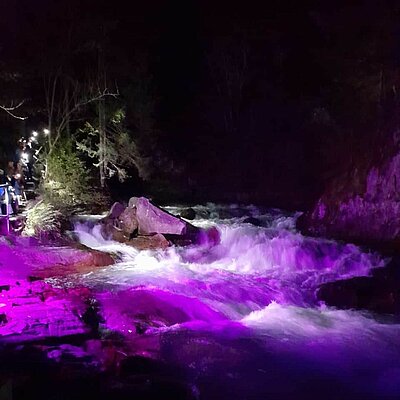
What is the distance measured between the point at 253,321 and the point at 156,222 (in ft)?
18.4

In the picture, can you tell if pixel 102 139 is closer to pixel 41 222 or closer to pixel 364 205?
pixel 41 222

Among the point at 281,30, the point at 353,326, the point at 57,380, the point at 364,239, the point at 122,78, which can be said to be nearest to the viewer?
the point at 57,380

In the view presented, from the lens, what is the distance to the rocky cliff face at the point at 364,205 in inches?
499

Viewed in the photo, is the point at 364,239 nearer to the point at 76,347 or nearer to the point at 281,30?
the point at 76,347

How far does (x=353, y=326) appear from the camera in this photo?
795 centimetres

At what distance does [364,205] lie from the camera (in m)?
13.4

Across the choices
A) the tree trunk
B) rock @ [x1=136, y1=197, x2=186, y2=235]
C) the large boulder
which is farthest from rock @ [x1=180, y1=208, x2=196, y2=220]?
the tree trunk

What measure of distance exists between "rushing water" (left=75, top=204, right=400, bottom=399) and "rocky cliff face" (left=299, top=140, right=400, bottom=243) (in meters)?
1.15

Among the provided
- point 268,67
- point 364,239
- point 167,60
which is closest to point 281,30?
point 268,67

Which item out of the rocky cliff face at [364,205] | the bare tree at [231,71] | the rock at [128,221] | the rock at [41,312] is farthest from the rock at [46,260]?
the bare tree at [231,71]

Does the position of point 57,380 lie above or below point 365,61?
below

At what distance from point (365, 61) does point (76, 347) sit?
13902mm

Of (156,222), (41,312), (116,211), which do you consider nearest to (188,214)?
(116,211)

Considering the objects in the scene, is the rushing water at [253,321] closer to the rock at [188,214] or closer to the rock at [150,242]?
the rock at [150,242]
